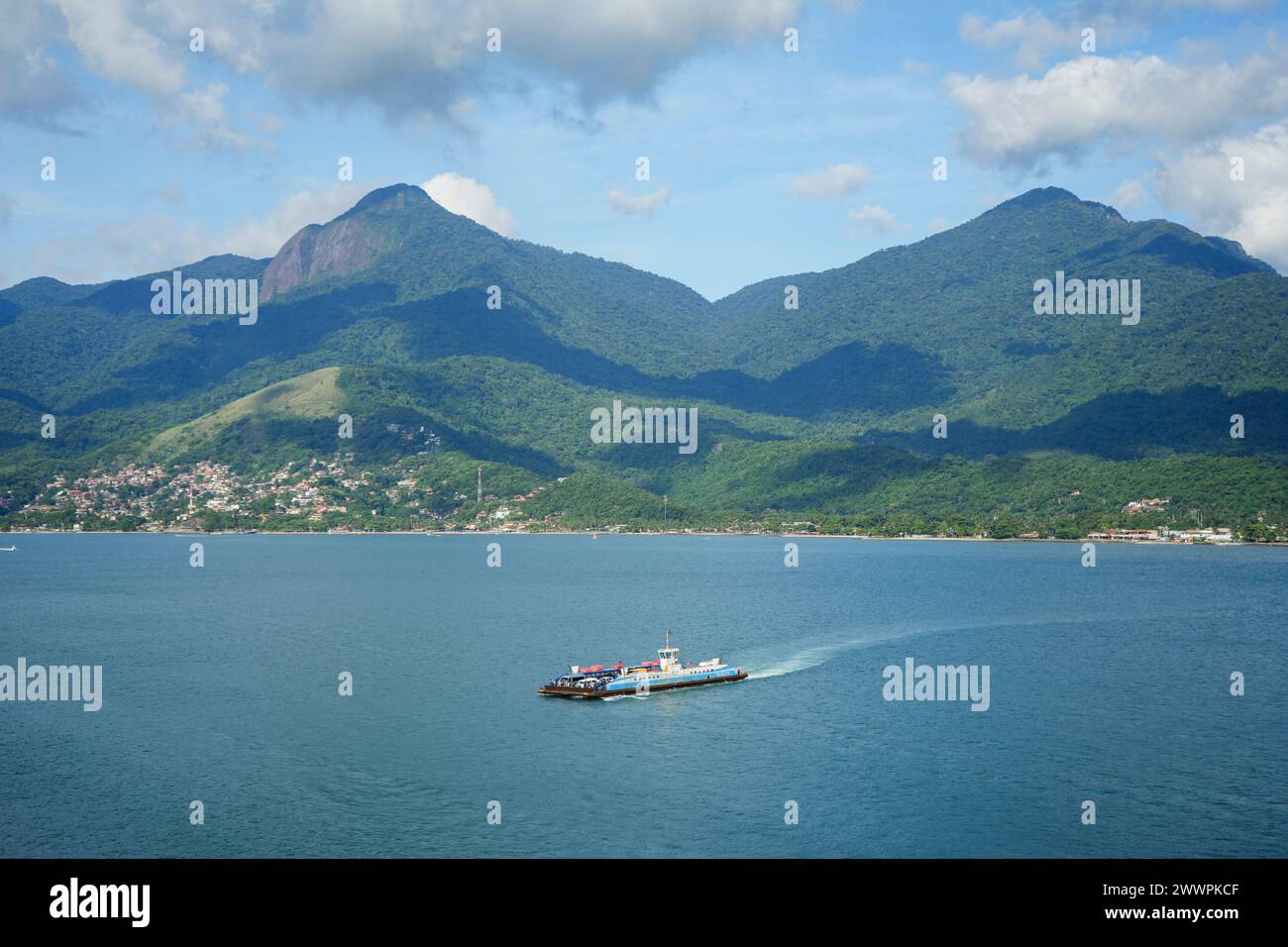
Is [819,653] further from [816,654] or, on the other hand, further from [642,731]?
[642,731]

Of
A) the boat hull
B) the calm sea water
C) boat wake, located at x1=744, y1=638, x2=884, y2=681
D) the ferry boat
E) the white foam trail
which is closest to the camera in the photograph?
the calm sea water

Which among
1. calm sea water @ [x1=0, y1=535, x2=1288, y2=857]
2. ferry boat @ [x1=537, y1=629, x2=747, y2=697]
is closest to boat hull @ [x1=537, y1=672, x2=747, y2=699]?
ferry boat @ [x1=537, y1=629, x2=747, y2=697]

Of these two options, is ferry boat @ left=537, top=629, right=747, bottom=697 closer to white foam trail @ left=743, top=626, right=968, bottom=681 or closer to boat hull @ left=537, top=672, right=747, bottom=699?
boat hull @ left=537, top=672, right=747, bottom=699

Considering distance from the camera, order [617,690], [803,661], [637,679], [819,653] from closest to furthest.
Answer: [617,690]
[637,679]
[803,661]
[819,653]

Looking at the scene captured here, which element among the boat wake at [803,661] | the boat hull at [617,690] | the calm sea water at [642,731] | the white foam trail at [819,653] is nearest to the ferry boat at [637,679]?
the boat hull at [617,690]

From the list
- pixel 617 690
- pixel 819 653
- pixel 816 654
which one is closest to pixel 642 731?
pixel 617 690
